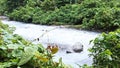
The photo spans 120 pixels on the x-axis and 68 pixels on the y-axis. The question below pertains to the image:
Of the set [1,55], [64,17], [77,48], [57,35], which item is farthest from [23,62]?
[64,17]

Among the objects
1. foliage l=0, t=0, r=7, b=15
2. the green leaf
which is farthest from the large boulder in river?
foliage l=0, t=0, r=7, b=15

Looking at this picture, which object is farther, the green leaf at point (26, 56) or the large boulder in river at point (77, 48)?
the large boulder in river at point (77, 48)

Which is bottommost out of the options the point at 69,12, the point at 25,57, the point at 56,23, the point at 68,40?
the point at 56,23

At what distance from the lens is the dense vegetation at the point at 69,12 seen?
652 inches

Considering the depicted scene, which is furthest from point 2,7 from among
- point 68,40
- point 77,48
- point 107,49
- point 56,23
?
point 107,49

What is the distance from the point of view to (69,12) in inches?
805

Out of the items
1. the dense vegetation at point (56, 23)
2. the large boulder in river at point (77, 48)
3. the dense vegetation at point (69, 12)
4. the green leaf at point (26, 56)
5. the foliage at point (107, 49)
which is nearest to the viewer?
the green leaf at point (26, 56)

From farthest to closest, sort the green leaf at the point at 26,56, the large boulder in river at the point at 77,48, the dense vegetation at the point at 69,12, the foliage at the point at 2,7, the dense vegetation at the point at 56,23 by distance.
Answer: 1. the foliage at the point at 2,7
2. the dense vegetation at the point at 69,12
3. the large boulder in river at the point at 77,48
4. the dense vegetation at the point at 56,23
5. the green leaf at the point at 26,56

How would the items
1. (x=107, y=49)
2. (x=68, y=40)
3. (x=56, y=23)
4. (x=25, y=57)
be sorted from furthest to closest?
1. (x=56, y=23)
2. (x=68, y=40)
3. (x=107, y=49)
4. (x=25, y=57)

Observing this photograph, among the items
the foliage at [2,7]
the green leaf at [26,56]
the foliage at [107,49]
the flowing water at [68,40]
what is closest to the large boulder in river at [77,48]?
the flowing water at [68,40]

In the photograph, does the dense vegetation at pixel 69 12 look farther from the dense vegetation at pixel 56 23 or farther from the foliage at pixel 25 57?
the foliage at pixel 25 57

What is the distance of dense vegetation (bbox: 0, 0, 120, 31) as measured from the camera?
16.6m

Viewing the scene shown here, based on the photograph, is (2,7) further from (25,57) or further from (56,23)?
(25,57)

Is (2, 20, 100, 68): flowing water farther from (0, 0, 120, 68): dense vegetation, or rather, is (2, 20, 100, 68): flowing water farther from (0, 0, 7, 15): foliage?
(0, 0, 7, 15): foliage
